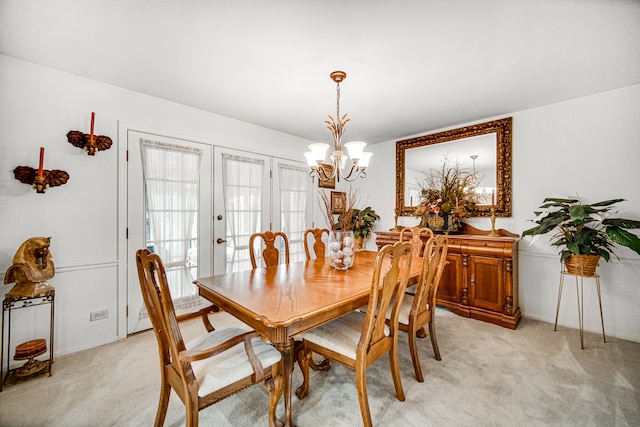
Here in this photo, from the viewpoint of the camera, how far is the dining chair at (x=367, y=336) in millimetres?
1446

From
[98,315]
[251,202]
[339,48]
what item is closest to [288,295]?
[339,48]

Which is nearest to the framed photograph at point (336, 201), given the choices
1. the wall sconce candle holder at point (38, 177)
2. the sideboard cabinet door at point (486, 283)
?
the sideboard cabinet door at point (486, 283)

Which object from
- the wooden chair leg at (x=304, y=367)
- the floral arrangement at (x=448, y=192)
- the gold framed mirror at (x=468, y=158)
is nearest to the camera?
the wooden chair leg at (x=304, y=367)

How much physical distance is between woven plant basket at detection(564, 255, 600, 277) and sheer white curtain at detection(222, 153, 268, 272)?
363 centimetres

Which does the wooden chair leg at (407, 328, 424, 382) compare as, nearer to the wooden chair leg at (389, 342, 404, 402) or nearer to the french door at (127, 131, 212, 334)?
the wooden chair leg at (389, 342, 404, 402)

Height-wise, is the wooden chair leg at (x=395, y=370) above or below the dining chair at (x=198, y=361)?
below

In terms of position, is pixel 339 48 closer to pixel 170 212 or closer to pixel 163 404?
pixel 170 212

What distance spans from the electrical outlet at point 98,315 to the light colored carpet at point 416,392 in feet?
0.91

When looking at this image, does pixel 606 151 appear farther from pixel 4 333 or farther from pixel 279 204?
pixel 4 333

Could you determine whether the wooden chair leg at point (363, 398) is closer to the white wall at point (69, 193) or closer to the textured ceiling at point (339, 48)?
the textured ceiling at point (339, 48)

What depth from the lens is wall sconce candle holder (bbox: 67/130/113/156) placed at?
2.38 metres

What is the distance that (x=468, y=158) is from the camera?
12.0ft

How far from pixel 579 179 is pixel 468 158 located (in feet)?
3.82

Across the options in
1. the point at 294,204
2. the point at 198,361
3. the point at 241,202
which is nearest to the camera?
the point at 198,361
